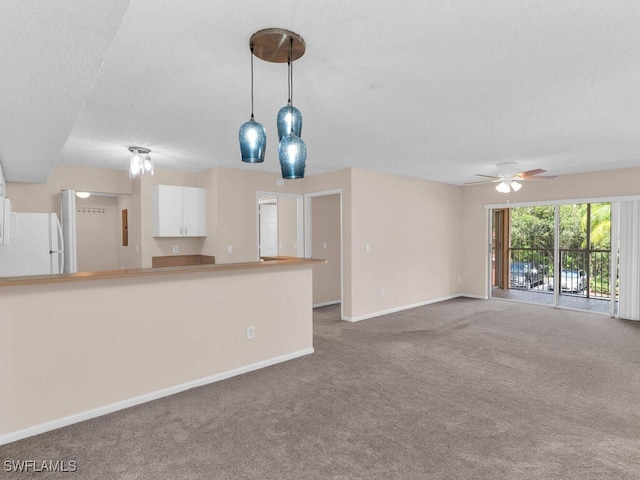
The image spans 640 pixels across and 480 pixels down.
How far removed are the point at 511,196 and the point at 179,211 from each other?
5.77 metres

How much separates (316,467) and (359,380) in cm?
127

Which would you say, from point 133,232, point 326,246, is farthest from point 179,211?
point 326,246

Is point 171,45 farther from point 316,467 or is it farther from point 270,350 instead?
point 270,350

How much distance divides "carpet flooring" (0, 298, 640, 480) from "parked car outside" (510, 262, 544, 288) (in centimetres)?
387

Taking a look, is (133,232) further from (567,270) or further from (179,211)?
(567,270)

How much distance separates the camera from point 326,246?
6738mm

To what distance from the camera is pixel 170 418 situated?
105 inches

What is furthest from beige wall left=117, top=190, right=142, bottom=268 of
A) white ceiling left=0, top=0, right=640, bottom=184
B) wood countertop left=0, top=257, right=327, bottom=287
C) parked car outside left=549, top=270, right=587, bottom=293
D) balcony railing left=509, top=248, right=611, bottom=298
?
parked car outside left=549, top=270, right=587, bottom=293

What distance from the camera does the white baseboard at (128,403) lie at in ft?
8.04

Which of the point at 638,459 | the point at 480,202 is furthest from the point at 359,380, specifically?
the point at 480,202

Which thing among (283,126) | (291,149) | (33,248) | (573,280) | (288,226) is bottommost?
(573,280)

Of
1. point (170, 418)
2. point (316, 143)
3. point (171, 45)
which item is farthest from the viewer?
point (316, 143)

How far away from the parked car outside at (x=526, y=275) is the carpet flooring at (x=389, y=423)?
3867mm

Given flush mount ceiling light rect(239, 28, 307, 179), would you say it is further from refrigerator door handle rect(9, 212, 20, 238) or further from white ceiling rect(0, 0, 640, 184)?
refrigerator door handle rect(9, 212, 20, 238)
